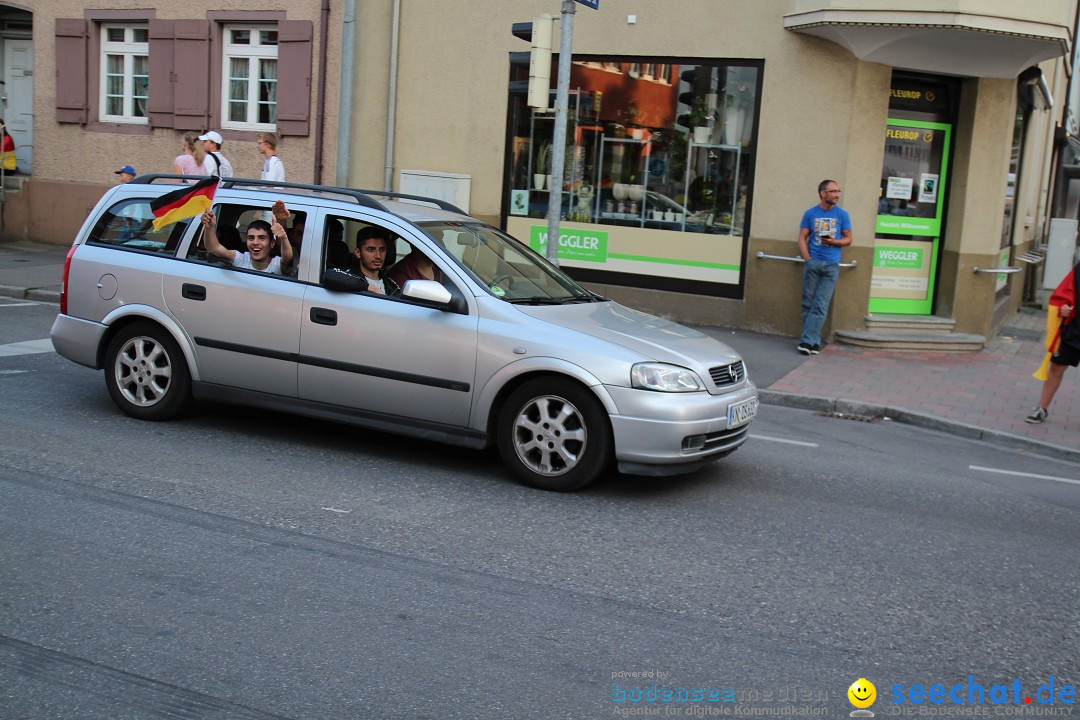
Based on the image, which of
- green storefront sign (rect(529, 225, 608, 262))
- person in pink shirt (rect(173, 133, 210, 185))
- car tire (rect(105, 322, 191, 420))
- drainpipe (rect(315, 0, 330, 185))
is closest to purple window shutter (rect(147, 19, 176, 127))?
drainpipe (rect(315, 0, 330, 185))

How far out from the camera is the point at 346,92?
631 inches

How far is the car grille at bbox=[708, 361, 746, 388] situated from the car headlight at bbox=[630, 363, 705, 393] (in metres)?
0.18

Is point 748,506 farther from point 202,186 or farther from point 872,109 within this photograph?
point 872,109

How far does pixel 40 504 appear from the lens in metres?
5.79

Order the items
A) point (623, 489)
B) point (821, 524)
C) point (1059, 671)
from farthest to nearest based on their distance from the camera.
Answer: point (623, 489) → point (821, 524) → point (1059, 671)

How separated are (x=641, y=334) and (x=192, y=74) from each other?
1258 cm

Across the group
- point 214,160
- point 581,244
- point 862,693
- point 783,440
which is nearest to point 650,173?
point 581,244

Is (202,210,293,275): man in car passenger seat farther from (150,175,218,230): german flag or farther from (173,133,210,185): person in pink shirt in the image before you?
(173,133,210,185): person in pink shirt

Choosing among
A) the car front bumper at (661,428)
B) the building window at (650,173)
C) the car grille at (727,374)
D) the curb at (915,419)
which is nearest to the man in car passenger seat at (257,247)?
the car front bumper at (661,428)

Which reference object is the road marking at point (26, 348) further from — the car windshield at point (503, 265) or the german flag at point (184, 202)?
the car windshield at point (503, 265)

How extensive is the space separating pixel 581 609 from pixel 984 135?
10916mm

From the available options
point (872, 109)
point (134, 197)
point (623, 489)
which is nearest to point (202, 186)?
point (134, 197)

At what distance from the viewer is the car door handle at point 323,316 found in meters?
7.02

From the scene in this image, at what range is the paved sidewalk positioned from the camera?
32.0 feet
